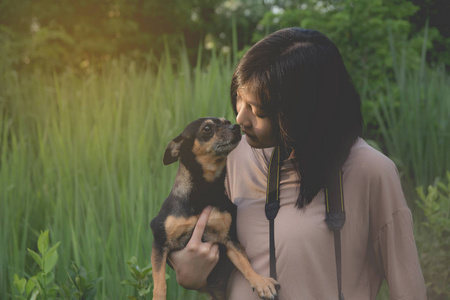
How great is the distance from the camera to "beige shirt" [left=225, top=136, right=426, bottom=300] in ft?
5.57

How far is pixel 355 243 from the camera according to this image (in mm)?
1763

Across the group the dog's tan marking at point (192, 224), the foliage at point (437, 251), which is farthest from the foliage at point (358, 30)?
the dog's tan marking at point (192, 224)

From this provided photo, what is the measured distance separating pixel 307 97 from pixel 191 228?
2.26ft

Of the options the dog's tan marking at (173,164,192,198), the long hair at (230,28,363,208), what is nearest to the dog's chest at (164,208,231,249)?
the dog's tan marking at (173,164,192,198)

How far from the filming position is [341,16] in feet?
17.3

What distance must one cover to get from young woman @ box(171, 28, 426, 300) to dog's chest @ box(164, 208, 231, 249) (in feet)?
0.20

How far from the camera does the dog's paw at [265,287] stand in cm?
171

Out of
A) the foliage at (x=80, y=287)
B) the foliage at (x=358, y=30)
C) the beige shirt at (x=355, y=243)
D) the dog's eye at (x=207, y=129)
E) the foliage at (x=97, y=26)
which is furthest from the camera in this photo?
the foliage at (x=97, y=26)

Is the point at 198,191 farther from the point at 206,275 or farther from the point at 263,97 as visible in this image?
the point at 263,97

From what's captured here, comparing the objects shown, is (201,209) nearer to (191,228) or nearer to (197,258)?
(191,228)

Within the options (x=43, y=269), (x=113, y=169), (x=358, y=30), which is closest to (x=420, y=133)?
(x=358, y=30)

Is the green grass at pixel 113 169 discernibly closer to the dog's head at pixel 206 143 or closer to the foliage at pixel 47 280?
the foliage at pixel 47 280

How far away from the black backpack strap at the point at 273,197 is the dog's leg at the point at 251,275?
0.19 feet

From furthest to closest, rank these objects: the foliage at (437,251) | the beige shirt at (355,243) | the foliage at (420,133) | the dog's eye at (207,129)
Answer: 1. the foliage at (420,133)
2. the foliage at (437,251)
3. the dog's eye at (207,129)
4. the beige shirt at (355,243)
